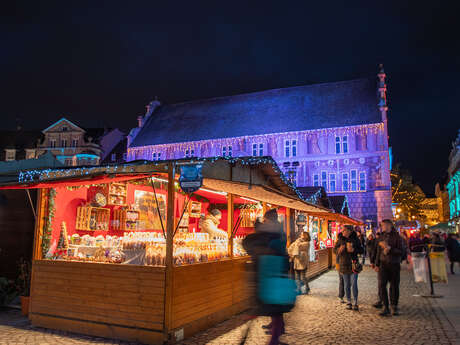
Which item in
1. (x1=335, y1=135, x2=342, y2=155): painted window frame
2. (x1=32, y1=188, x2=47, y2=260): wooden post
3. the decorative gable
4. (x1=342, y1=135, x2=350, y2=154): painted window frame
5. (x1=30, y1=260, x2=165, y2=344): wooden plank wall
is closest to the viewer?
(x1=30, y1=260, x2=165, y2=344): wooden plank wall

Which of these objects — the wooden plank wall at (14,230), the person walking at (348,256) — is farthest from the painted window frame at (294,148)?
the wooden plank wall at (14,230)

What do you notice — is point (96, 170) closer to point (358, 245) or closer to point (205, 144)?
point (358, 245)

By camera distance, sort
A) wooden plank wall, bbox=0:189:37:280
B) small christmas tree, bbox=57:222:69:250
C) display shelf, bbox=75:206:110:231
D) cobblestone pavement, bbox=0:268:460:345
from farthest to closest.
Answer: display shelf, bbox=75:206:110:231
wooden plank wall, bbox=0:189:37:280
small christmas tree, bbox=57:222:69:250
cobblestone pavement, bbox=0:268:460:345

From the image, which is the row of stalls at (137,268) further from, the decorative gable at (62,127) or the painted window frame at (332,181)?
the decorative gable at (62,127)

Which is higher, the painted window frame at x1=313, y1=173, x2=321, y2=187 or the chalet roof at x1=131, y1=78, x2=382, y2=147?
the chalet roof at x1=131, y1=78, x2=382, y2=147

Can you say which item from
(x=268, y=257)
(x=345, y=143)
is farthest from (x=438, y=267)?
(x=345, y=143)

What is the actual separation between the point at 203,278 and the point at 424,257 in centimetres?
831

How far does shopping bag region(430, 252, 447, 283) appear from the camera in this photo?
12.7 metres

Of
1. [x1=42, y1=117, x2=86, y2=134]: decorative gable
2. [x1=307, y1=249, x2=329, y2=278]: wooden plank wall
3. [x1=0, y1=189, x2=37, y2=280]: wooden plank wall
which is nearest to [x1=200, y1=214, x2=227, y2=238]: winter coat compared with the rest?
[x1=0, y1=189, x2=37, y2=280]: wooden plank wall

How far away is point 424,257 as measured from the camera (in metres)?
12.1

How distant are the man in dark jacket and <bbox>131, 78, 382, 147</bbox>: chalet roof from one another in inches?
1219

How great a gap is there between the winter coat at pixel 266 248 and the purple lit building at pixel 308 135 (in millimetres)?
28112

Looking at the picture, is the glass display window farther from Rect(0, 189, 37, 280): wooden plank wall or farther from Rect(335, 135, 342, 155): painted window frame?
Rect(335, 135, 342, 155): painted window frame

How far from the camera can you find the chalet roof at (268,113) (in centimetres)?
3928
